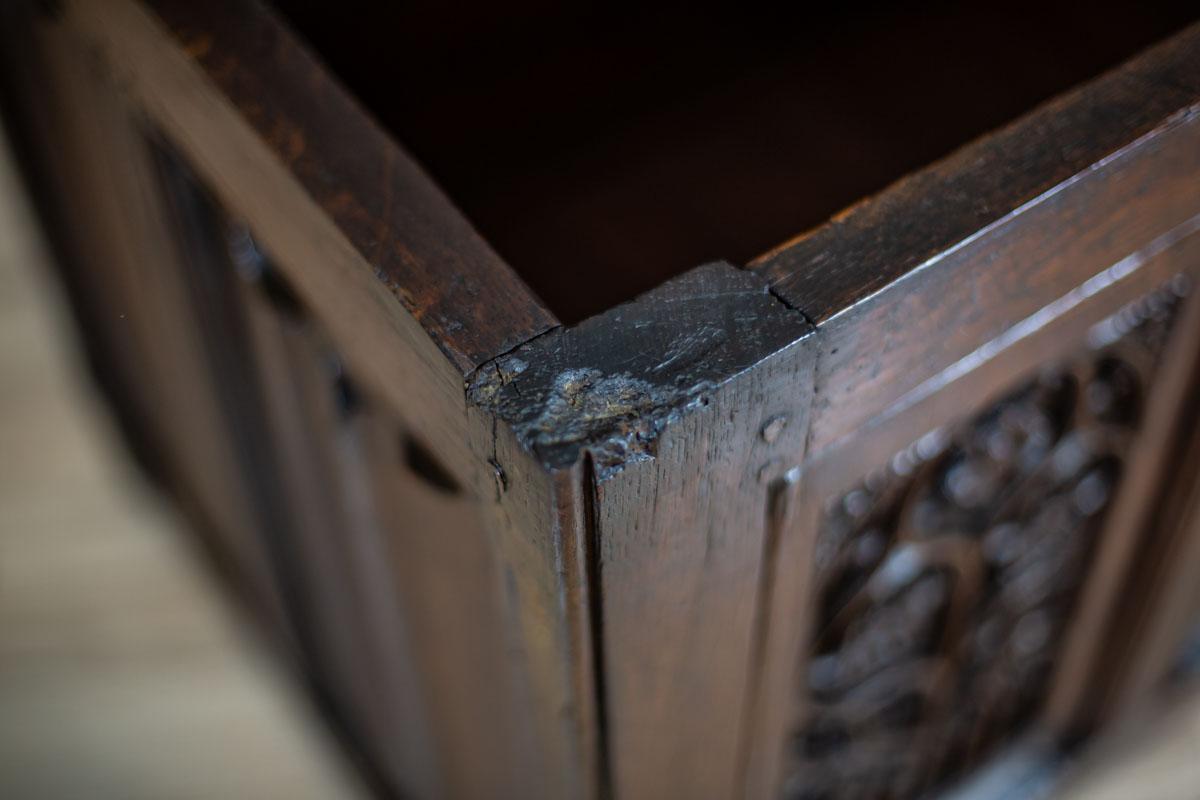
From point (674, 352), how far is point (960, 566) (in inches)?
14.6

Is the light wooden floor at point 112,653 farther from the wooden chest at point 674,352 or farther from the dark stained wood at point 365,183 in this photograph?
the dark stained wood at point 365,183

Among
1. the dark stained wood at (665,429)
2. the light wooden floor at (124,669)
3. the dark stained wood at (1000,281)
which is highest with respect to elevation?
the light wooden floor at (124,669)

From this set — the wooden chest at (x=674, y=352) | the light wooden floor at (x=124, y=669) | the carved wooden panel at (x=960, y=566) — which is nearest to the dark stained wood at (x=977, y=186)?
the wooden chest at (x=674, y=352)

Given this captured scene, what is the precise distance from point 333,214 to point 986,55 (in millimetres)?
413

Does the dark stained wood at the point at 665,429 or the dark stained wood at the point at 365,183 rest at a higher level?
the dark stained wood at the point at 365,183

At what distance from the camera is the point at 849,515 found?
0.65 metres

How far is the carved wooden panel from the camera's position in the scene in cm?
68

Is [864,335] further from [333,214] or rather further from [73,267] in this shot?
[73,267]

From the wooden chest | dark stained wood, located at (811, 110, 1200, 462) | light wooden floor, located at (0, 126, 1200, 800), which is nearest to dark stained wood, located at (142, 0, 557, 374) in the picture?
the wooden chest

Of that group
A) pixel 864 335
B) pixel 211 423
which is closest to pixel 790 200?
pixel 864 335

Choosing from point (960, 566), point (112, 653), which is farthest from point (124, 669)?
point (960, 566)

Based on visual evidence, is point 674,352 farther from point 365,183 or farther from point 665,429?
point 365,183

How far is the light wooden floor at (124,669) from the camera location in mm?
1236

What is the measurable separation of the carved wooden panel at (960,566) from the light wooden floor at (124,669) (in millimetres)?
318
